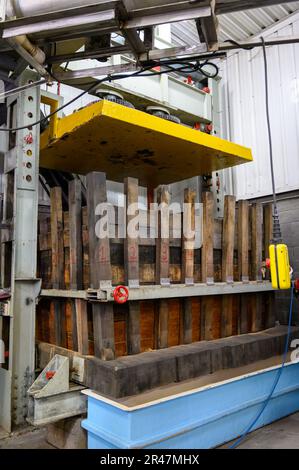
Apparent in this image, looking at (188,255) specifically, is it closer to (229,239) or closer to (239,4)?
(229,239)

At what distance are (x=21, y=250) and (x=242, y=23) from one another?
4174 mm

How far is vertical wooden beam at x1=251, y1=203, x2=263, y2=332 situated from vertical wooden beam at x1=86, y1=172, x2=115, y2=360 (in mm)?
1636

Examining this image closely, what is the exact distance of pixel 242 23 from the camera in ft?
15.3

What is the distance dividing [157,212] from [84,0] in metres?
1.40

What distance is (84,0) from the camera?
6.07ft

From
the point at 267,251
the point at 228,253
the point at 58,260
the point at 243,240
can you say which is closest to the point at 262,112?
the point at 267,251

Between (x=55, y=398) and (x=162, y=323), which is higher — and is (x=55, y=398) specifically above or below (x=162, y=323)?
below

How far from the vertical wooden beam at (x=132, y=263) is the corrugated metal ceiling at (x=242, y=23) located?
284 centimetres

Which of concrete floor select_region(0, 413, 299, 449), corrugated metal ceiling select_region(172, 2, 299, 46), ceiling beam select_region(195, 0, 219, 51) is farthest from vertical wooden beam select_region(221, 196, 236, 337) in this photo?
corrugated metal ceiling select_region(172, 2, 299, 46)

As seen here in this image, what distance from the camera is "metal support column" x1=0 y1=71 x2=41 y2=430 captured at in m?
2.54

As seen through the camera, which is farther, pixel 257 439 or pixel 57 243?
pixel 57 243

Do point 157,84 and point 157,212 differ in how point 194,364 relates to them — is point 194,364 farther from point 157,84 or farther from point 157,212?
point 157,84

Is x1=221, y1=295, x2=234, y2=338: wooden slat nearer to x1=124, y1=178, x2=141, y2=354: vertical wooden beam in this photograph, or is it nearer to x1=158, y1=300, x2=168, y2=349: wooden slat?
x1=158, y1=300, x2=168, y2=349: wooden slat
